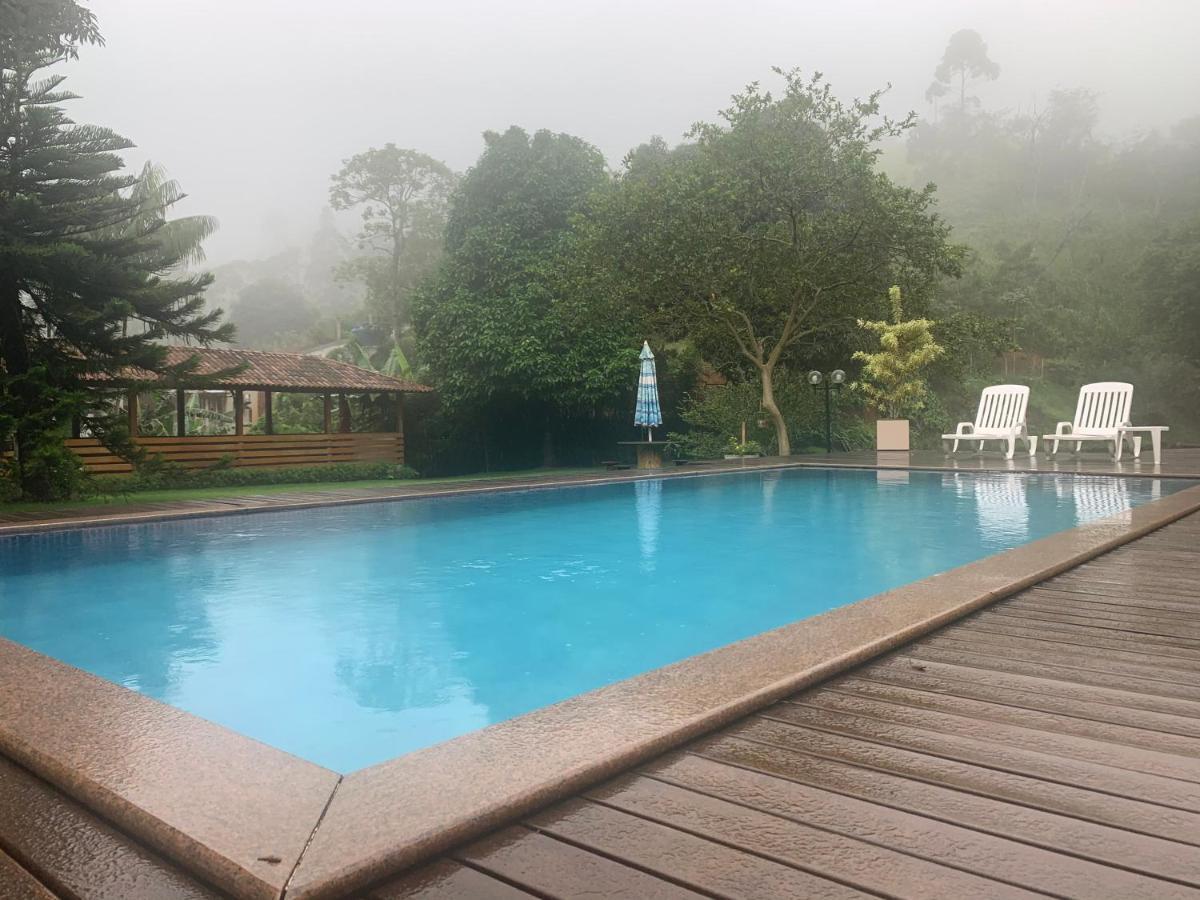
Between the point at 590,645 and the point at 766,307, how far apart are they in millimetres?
14522

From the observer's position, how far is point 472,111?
11512 cm

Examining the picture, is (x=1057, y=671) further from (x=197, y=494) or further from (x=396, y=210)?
(x=396, y=210)

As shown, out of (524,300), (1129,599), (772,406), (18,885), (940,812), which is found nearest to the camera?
(18,885)

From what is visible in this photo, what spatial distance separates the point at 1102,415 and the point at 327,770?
46.2 ft

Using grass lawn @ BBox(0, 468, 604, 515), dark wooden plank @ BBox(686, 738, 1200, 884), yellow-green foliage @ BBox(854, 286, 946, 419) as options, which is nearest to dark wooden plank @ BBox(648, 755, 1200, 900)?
dark wooden plank @ BBox(686, 738, 1200, 884)

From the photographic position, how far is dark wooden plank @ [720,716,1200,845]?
5.95 ft

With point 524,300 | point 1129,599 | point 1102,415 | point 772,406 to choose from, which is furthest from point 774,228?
point 1129,599

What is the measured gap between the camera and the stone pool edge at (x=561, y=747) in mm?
1753

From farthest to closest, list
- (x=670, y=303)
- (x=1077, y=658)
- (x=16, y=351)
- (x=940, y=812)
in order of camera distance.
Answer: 1. (x=670, y=303)
2. (x=16, y=351)
3. (x=1077, y=658)
4. (x=940, y=812)

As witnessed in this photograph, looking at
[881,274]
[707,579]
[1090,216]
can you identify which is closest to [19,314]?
[707,579]

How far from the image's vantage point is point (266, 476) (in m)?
18.1

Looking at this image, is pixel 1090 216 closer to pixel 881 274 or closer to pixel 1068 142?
pixel 1068 142

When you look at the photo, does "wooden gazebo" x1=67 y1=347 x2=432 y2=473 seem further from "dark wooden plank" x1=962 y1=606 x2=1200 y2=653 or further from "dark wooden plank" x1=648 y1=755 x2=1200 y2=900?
"dark wooden plank" x1=648 y1=755 x2=1200 y2=900

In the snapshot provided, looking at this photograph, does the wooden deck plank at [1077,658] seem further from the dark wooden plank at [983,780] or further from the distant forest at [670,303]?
the distant forest at [670,303]
